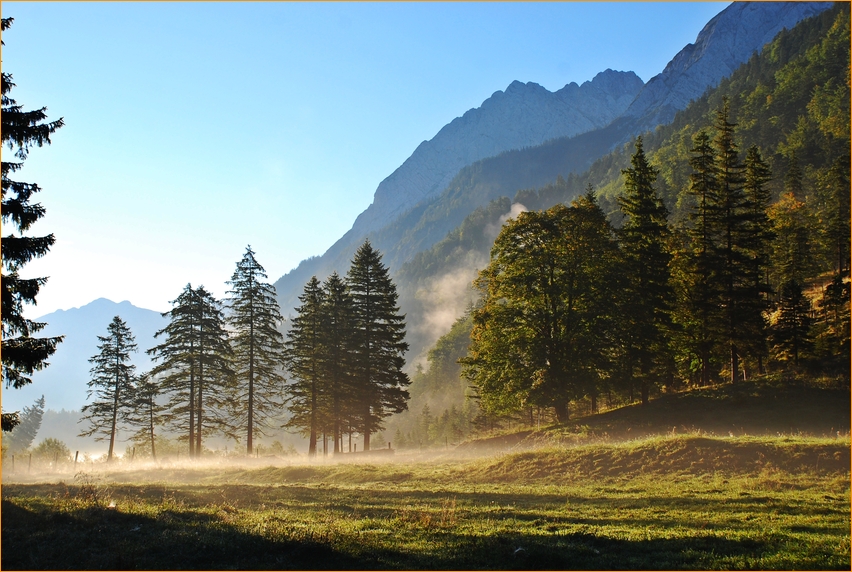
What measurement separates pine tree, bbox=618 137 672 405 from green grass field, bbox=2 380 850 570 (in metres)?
11.5

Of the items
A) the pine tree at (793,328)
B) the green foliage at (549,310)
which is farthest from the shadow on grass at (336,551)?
the pine tree at (793,328)

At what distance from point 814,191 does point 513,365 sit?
10147 centimetres

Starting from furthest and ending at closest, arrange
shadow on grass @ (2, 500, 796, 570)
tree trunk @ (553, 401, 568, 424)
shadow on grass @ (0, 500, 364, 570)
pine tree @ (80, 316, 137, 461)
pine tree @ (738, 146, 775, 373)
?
1. pine tree @ (80, 316, 137, 461)
2. tree trunk @ (553, 401, 568, 424)
3. pine tree @ (738, 146, 775, 373)
4. shadow on grass @ (0, 500, 364, 570)
5. shadow on grass @ (2, 500, 796, 570)

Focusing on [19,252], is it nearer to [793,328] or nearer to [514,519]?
[514,519]

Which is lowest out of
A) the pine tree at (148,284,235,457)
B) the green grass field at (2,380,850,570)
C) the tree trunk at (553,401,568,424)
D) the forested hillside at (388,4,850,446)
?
the green grass field at (2,380,850,570)

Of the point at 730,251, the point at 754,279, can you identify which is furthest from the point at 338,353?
the point at 754,279

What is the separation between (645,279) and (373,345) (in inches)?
870

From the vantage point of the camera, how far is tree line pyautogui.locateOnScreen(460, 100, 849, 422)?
32.3 m

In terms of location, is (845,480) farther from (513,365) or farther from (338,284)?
(338,284)

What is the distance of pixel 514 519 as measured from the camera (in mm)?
12484

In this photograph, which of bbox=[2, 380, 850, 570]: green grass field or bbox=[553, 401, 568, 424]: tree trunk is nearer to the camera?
bbox=[2, 380, 850, 570]: green grass field

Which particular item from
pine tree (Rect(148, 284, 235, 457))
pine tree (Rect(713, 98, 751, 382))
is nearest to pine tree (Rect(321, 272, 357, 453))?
pine tree (Rect(148, 284, 235, 457))

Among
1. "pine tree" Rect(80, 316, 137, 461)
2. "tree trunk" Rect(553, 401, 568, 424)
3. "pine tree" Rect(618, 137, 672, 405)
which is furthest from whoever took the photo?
"pine tree" Rect(80, 316, 137, 461)

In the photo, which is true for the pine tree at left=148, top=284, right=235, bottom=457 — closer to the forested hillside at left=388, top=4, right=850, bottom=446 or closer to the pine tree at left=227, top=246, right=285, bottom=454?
the pine tree at left=227, top=246, right=285, bottom=454
